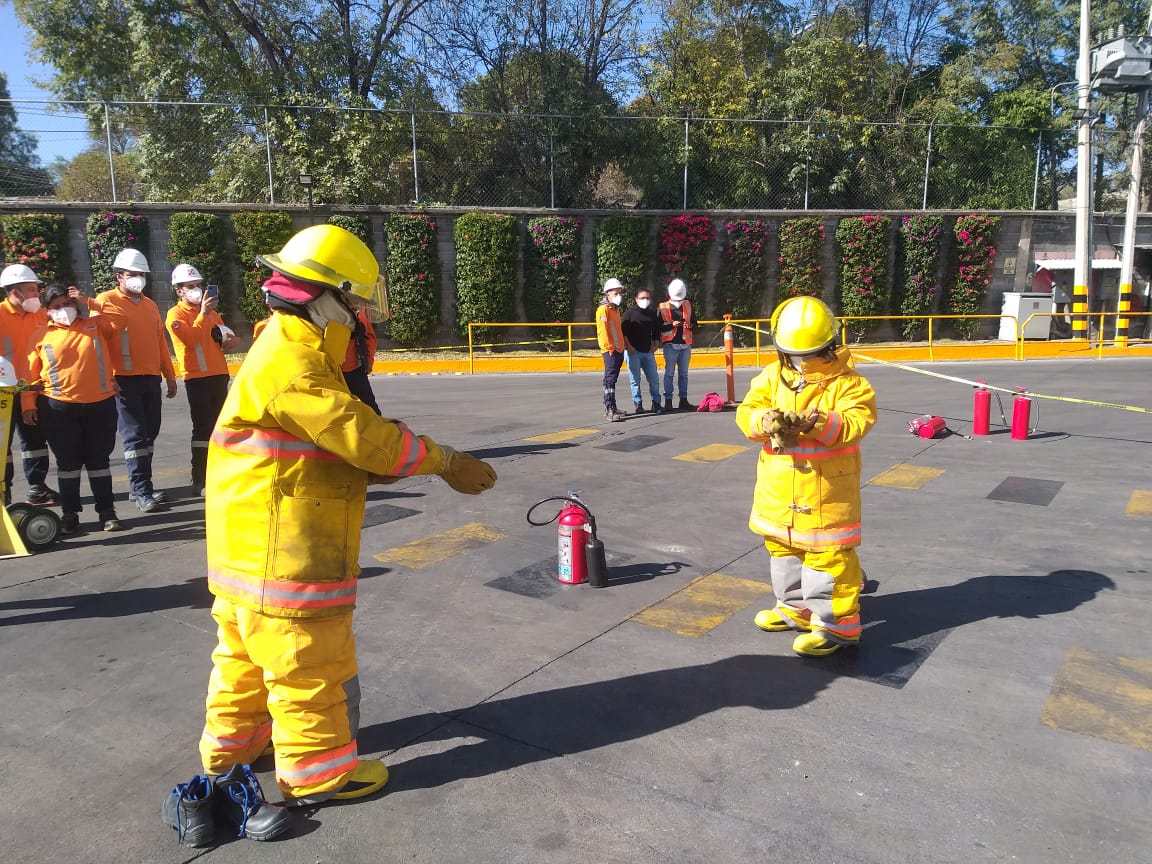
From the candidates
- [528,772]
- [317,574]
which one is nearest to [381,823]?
[528,772]

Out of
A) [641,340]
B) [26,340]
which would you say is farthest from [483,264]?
[26,340]

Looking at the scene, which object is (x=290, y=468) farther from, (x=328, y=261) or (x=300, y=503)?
(x=328, y=261)

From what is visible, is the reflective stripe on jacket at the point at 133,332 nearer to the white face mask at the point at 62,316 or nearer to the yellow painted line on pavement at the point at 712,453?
the white face mask at the point at 62,316

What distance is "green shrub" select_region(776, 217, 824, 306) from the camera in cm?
2170

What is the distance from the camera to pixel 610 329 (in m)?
11.4

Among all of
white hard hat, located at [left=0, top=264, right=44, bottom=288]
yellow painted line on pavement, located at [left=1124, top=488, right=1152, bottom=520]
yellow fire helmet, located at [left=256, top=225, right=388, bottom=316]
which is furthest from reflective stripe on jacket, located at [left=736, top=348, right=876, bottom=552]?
white hard hat, located at [left=0, top=264, right=44, bottom=288]

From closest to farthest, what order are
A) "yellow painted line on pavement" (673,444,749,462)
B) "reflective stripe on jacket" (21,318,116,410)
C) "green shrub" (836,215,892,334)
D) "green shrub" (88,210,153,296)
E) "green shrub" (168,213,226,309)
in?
1. "reflective stripe on jacket" (21,318,116,410)
2. "yellow painted line on pavement" (673,444,749,462)
3. "green shrub" (88,210,153,296)
4. "green shrub" (168,213,226,309)
5. "green shrub" (836,215,892,334)

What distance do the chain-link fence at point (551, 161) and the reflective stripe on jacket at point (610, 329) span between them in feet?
31.4

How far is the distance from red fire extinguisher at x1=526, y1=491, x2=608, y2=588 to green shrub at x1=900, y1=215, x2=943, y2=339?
19.7 meters

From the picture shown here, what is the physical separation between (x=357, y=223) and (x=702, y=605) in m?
16.7

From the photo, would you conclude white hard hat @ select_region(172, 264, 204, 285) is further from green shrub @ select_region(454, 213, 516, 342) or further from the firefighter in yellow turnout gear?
green shrub @ select_region(454, 213, 516, 342)

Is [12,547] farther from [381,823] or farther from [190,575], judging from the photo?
[381,823]

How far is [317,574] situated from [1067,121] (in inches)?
1106

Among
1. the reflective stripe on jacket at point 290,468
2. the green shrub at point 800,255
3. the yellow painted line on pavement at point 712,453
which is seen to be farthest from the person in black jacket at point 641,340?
the green shrub at point 800,255
